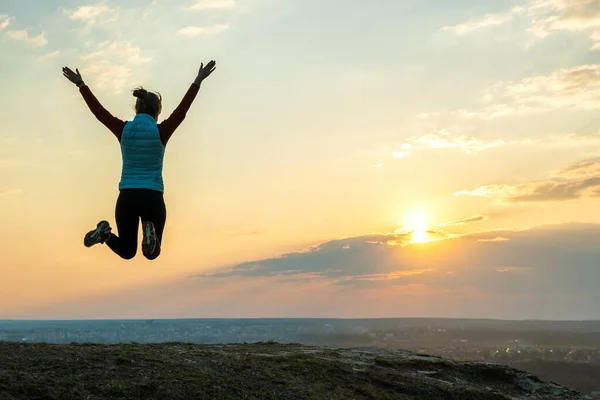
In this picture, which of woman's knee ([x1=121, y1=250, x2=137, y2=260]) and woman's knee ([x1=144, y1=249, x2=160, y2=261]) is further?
woman's knee ([x1=121, y1=250, x2=137, y2=260])

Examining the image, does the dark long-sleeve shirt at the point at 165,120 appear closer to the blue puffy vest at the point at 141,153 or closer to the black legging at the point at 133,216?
the blue puffy vest at the point at 141,153

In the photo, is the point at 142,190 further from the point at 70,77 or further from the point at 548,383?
the point at 548,383

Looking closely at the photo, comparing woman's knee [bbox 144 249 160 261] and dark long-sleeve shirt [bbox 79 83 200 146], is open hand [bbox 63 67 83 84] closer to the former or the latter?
dark long-sleeve shirt [bbox 79 83 200 146]

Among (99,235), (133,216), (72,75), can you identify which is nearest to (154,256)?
(133,216)

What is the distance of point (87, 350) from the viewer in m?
12.5

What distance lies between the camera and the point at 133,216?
9797 millimetres

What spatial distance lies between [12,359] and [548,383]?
13.1 m

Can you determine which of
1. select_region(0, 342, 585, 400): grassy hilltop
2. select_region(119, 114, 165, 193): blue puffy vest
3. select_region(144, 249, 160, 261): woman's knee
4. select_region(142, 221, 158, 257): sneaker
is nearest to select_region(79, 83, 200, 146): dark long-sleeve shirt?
select_region(119, 114, 165, 193): blue puffy vest

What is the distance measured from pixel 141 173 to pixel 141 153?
30cm

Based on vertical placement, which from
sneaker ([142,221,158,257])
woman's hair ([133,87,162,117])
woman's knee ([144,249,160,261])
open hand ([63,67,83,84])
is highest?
open hand ([63,67,83,84])

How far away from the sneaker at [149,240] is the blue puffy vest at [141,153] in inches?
22.4

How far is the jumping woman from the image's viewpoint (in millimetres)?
9578

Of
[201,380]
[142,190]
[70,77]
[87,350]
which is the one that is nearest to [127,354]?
[87,350]

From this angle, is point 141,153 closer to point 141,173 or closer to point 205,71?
point 141,173
